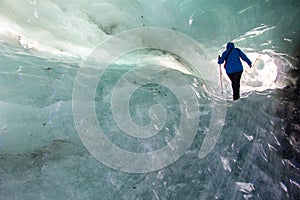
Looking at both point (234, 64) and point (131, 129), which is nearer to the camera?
point (131, 129)

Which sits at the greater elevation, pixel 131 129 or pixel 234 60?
pixel 234 60

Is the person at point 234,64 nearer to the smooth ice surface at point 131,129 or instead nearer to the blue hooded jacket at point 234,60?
the blue hooded jacket at point 234,60

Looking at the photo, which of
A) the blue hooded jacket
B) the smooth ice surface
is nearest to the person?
the blue hooded jacket

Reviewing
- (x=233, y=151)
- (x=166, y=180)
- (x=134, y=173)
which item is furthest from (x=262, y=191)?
(x=134, y=173)

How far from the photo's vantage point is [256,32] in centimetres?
825

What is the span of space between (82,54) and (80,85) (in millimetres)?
2638

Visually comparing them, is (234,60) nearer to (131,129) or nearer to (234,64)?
(234,64)

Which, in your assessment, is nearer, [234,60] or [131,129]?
[131,129]

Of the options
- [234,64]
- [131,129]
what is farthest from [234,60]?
[131,129]

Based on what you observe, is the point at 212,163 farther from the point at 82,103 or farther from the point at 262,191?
the point at 82,103

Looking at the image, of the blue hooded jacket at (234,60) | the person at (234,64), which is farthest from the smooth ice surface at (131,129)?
the blue hooded jacket at (234,60)

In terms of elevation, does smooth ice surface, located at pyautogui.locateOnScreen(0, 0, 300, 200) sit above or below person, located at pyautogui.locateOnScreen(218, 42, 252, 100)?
below

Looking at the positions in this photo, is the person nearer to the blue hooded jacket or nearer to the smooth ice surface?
the blue hooded jacket

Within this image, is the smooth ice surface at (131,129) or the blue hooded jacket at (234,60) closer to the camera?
the smooth ice surface at (131,129)
